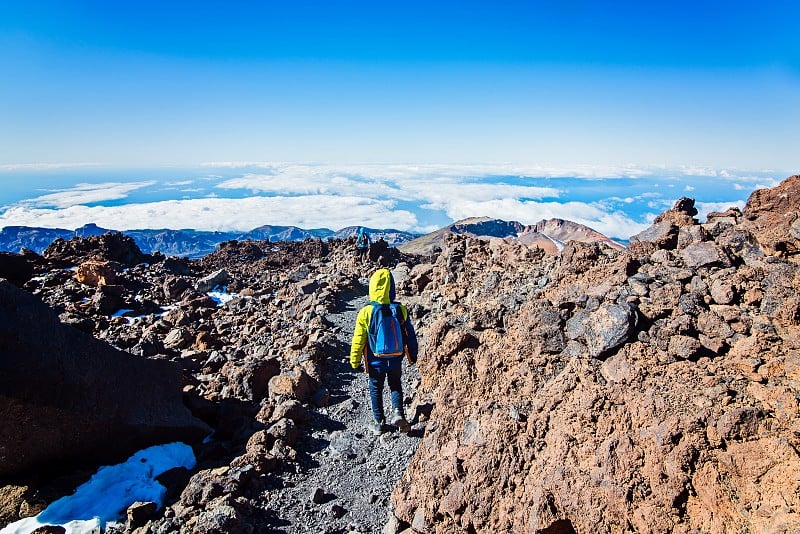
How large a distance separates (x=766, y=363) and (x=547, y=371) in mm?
2160

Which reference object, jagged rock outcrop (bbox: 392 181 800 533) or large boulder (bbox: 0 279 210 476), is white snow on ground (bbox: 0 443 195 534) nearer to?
large boulder (bbox: 0 279 210 476)

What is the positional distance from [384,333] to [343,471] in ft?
6.46

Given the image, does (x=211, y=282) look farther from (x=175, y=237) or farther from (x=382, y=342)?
(x=175, y=237)

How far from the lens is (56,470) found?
5.58 m

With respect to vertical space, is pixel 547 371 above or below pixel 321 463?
above

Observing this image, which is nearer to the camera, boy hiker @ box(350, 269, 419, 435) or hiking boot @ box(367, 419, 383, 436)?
boy hiker @ box(350, 269, 419, 435)

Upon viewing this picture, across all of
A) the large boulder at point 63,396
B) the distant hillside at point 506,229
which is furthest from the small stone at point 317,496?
the distant hillside at point 506,229

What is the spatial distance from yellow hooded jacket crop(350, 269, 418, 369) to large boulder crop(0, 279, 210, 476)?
9.55 ft

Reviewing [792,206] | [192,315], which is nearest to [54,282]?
[192,315]

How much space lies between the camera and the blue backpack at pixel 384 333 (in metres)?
6.65

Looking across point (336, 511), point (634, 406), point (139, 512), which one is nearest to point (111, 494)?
point (139, 512)

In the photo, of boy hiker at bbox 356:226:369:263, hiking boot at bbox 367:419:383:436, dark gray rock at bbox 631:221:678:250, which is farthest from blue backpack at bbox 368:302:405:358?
boy hiker at bbox 356:226:369:263

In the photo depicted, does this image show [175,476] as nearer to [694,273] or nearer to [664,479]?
[664,479]

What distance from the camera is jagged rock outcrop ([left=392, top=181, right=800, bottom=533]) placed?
11.8 ft
